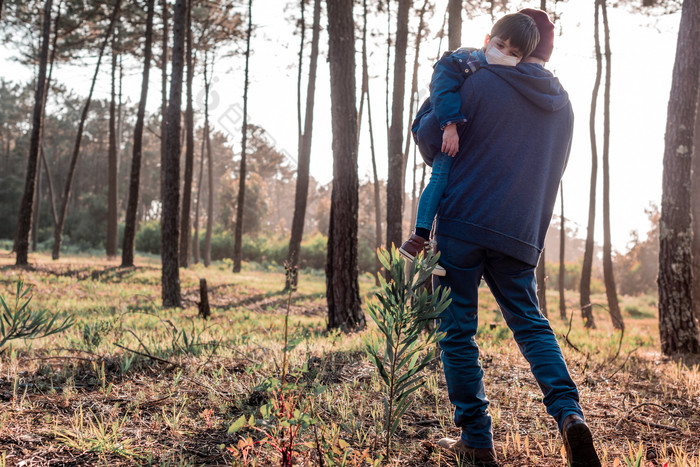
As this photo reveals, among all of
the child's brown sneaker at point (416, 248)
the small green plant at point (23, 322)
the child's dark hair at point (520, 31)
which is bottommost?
the small green plant at point (23, 322)

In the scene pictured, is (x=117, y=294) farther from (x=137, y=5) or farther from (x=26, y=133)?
(x=26, y=133)

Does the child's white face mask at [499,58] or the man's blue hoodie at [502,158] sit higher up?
the child's white face mask at [499,58]

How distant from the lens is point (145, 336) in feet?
16.2

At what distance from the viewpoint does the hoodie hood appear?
7.09 ft

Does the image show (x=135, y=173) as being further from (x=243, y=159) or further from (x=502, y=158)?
(x=502, y=158)

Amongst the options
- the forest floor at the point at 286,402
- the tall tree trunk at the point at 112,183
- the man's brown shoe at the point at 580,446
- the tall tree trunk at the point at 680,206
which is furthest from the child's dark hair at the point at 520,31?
the tall tree trunk at the point at 112,183

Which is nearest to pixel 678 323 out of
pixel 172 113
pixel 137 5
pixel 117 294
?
pixel 172 113

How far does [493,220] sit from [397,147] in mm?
6401

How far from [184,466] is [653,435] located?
251cm

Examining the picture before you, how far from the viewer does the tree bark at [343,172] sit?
667 cm

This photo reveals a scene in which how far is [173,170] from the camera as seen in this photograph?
9.57 meters

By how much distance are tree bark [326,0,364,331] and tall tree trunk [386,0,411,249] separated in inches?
60.3

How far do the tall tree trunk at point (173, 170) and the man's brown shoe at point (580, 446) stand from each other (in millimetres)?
8970

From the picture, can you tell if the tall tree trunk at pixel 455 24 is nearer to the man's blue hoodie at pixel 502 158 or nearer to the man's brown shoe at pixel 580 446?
the man's blue hoodie at pixel 502 158
